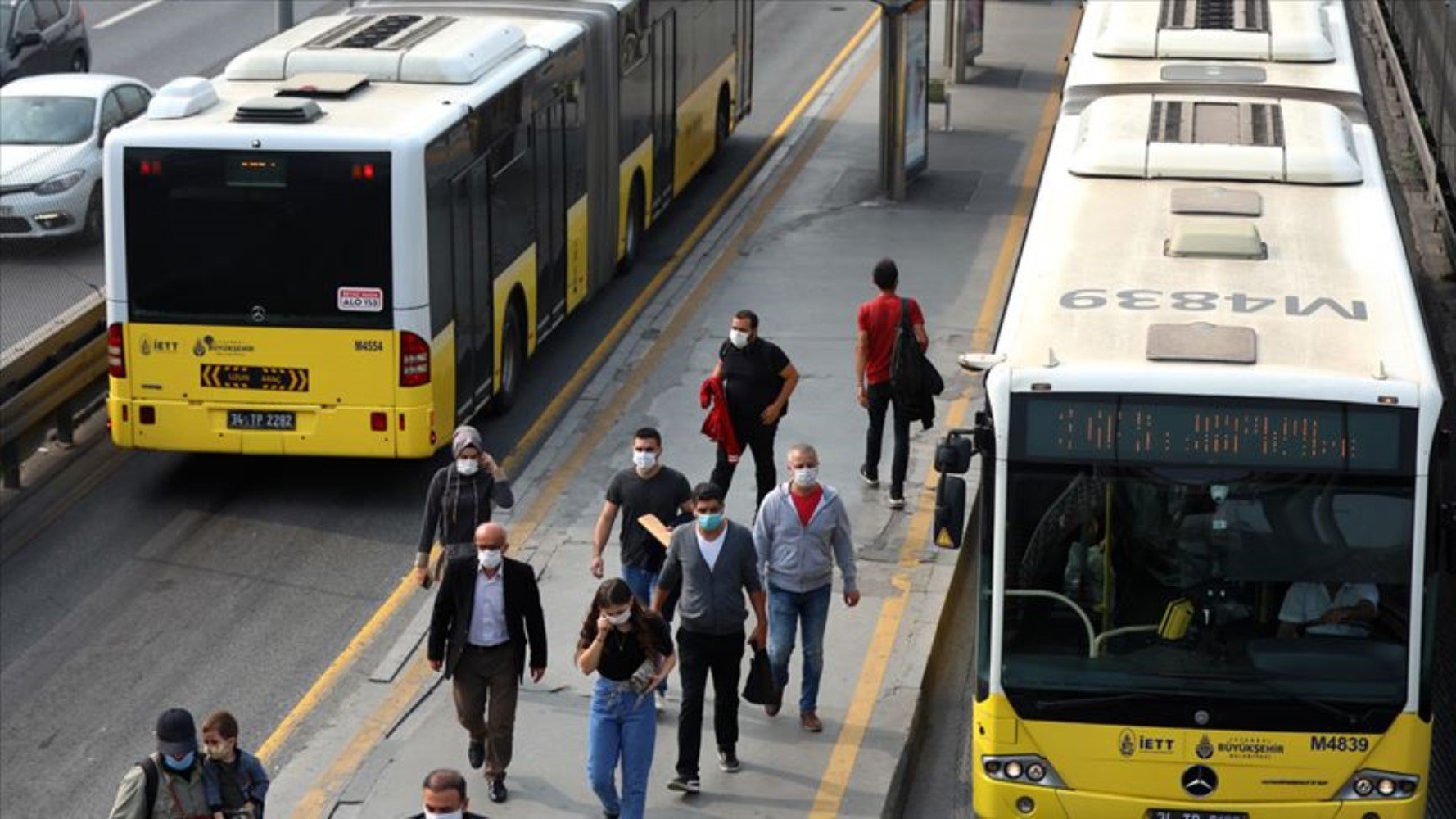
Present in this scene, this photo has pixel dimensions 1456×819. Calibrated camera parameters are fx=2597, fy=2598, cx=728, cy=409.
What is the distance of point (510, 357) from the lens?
2000 cm

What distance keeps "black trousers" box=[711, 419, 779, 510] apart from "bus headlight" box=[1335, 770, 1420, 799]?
218 inches

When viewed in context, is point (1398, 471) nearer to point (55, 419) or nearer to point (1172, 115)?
point (1172, 115)

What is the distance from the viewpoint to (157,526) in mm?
17828

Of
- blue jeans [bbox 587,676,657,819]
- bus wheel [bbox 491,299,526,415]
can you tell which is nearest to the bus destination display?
blue jeans [bbox 587,676,657,819]

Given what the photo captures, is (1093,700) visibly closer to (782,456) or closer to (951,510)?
(951,510)

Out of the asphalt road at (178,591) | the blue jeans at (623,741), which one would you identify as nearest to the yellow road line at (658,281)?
the asphalt road at (178,591)

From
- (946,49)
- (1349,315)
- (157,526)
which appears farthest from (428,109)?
(946,49)

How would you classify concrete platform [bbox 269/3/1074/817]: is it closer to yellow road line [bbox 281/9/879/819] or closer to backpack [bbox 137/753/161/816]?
yellow road line [bbox 281/9/879/819]

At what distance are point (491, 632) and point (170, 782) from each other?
2.49m

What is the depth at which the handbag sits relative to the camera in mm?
13195

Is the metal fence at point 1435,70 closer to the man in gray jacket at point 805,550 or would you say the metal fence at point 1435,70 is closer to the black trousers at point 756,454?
the black trousers at point 756,454

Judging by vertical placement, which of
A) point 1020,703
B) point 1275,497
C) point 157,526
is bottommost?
point 157,526

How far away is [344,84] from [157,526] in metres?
3.39

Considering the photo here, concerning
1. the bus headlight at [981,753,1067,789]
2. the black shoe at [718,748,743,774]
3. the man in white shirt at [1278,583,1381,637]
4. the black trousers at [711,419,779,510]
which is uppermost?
the man in white shirt at [1278,583,1381,637]
